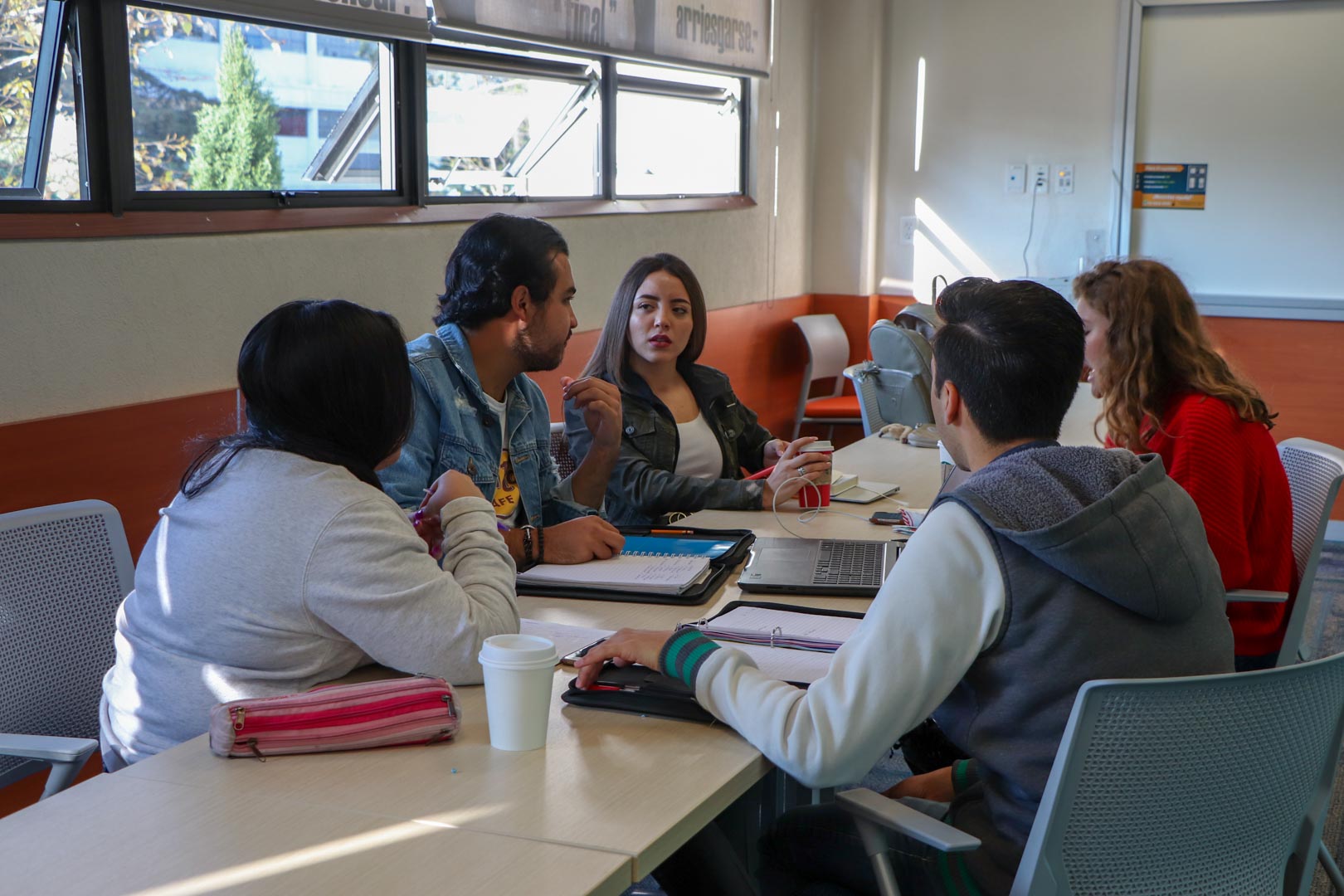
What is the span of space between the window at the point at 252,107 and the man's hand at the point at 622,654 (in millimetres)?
1860

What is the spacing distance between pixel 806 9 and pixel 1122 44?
1475 millimetres

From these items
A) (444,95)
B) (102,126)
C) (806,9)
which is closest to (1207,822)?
(102,126)

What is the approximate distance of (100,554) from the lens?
193 cm

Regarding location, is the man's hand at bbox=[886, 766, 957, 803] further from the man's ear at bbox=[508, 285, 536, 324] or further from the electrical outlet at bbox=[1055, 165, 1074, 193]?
the electrical outlet at bbox=[1055, 165, 1074, 193]

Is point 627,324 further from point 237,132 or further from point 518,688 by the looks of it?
point 518,688

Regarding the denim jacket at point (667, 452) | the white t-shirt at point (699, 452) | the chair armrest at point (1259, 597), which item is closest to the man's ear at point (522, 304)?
the denim jacket at point (667, 452)

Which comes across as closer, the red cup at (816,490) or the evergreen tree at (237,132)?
the red cup at (816,490)

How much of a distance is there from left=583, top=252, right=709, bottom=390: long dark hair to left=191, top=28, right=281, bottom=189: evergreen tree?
94 centimetres

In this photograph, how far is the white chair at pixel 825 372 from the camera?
18.6 feet

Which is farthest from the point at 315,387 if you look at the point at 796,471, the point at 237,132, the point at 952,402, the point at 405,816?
the point at 237,132

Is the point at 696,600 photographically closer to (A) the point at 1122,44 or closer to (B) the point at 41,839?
(B) the point at 41,839

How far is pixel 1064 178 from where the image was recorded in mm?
5902

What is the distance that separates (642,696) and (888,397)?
3.04 meters

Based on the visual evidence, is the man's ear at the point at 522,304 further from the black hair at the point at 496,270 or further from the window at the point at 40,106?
the window at the point at 40,106
